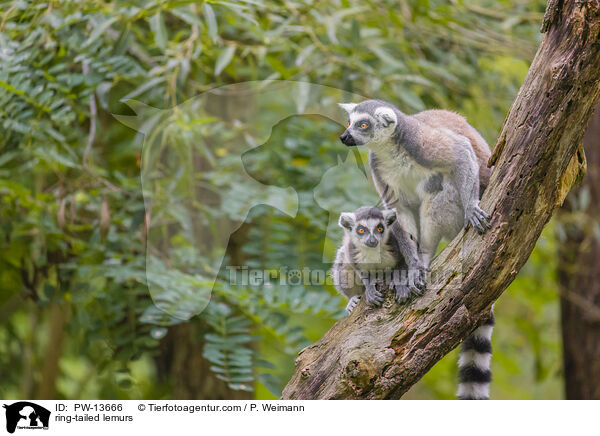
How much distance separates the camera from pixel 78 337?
12.8 feet

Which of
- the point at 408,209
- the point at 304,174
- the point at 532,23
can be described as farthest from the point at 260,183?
the point at 532,23

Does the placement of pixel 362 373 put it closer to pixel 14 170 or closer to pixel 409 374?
pixel 409 374

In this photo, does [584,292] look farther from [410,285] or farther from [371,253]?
[410,285]

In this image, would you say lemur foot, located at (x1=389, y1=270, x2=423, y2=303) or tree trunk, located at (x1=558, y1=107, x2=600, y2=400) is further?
tree trunk, located at (x1=558, y1=107, x2=600, y2=400)

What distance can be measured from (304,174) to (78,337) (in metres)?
1.99

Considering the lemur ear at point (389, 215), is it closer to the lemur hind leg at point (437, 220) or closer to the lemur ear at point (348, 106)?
the lemur hind leg at point (437, 220)

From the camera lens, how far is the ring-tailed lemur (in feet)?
7.24

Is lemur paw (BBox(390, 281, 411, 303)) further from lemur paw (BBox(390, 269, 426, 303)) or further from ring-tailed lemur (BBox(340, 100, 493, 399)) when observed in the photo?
ring-tailed lemur (BBox(340, 100, 493, 399))

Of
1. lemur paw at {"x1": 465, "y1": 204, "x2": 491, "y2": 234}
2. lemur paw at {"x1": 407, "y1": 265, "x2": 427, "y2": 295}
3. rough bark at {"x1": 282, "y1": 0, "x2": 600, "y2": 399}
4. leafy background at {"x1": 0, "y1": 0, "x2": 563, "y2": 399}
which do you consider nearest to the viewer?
rough bark at {"x1": 282, "y1": 0, "x2": 600, "y2": 399}

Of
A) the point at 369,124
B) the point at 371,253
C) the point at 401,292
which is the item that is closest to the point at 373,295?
the point at 401,292

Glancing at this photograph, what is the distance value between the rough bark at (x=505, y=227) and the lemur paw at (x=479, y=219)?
0.08ft

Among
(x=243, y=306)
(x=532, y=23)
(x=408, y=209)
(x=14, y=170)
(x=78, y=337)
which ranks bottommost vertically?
(x=78, y=337)
